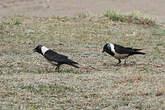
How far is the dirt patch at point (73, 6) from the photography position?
21812mm

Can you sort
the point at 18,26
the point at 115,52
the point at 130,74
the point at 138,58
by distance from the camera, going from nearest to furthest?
the point at 130,74, the point at 115,52, the point at 138,58, the point at 18,26

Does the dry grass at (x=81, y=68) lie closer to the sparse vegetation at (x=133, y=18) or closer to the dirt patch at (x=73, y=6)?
the sparse vegetation at (x=133, y=18)

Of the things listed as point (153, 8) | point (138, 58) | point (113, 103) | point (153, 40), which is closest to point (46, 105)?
point (113, 103)

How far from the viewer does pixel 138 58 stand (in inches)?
511

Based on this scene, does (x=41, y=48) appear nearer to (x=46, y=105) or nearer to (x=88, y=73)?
(x=88, y=73)

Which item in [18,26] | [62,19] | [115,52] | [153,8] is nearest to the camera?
[115,52]

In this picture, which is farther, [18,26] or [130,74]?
[18,26]

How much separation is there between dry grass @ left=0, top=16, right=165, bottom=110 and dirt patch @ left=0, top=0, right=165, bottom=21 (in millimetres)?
3725

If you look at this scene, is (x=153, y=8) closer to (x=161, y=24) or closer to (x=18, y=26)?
(x=161, y=24)

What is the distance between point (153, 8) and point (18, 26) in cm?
761

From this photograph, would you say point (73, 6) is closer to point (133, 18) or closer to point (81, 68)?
point (133, 18)

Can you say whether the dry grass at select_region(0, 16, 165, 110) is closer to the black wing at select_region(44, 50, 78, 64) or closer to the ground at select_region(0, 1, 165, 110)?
the ground at select_region(0, 1, 165, 110)

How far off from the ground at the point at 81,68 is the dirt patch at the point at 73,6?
3.47 metres

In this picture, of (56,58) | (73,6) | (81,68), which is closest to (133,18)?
(73,6)
